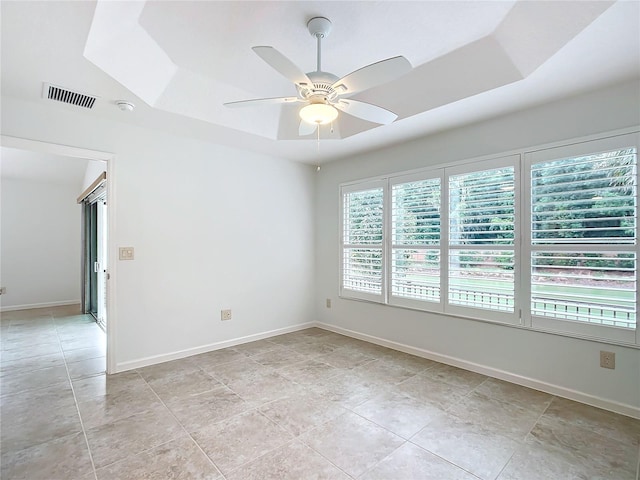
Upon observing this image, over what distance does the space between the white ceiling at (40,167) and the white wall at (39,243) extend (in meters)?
0.25

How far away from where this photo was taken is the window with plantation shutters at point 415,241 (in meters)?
3.53

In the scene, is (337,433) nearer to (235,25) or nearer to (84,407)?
(84,407)

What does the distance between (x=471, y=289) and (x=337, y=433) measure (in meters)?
1.93

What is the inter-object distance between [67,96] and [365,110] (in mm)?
2462

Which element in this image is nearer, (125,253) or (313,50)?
(313,50)

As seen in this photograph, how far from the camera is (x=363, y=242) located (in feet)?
14.1

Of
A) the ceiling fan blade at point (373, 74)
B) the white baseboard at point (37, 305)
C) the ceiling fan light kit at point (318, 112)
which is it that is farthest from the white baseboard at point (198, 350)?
the white baseboard at point (37, 305)

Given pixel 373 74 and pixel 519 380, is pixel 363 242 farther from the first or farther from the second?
pixel 373 74

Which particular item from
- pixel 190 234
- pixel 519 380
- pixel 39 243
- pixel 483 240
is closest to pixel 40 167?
pixel 39 243

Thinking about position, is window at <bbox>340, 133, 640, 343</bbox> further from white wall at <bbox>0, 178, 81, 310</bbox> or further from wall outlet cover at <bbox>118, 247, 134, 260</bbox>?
white wall at <bbox>0, 178, 81, 310</bbox>

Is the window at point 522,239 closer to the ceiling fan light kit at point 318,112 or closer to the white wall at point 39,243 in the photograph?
the ceiling fan light kit at point 318,112

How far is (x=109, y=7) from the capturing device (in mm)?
1856

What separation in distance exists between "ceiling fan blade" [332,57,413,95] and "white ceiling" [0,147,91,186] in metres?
5.38

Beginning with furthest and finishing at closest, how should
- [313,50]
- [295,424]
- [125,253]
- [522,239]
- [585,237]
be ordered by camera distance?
1. [125,253]
2. [522,239]
3. [585,237]
4. [313,50]
5. [295,424]
